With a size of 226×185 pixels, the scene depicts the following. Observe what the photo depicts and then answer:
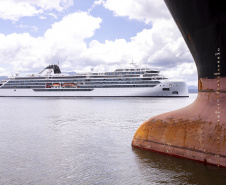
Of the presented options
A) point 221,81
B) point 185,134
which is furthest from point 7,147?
point 221,81

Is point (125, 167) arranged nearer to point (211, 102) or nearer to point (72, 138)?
point (211, 102)

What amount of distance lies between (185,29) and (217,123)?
14.9ft

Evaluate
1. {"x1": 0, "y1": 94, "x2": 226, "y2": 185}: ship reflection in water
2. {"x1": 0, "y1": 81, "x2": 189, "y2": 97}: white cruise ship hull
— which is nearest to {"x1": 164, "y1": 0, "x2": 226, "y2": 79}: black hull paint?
{"x1": 0, "y1": 94, "x2": 226, "y2": 185}: ship reflection in water

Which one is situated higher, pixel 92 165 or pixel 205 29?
pixel 205 29

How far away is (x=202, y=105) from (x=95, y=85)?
79.2m

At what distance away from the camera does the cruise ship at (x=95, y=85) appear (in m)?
82.5

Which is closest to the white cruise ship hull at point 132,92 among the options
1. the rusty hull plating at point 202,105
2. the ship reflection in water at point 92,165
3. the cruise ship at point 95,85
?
the cruise ship at point 95,85

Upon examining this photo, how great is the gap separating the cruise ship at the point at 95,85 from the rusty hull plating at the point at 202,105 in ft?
233

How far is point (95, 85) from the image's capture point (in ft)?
293

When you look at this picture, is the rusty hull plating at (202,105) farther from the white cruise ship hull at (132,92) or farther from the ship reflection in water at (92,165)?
the white cruise ship hull at (132,92)

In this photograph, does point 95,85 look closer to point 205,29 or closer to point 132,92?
point 132,92

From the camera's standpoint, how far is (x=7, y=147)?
14250 mm

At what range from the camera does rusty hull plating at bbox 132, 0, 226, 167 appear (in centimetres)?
946

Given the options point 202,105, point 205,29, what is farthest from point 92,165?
point 205,29
